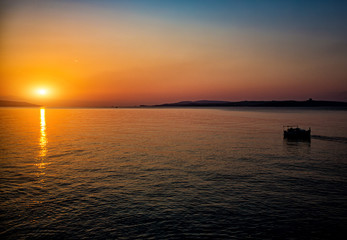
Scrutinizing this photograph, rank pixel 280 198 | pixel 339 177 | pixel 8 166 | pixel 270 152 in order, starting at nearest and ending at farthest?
1. pixel 280 198
2. pixel 339 177
3. pixel 8 166
4. pixel 270 152

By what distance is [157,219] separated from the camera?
768 inches

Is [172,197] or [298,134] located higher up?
[298,134]

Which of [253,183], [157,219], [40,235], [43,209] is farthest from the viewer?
[253,183]

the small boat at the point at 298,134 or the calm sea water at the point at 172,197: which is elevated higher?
the small boat at the point at 298,134

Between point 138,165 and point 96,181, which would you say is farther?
point 138,165

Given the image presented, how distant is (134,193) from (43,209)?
8.48 meters

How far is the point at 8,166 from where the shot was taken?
1433 inches

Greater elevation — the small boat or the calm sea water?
the small boat

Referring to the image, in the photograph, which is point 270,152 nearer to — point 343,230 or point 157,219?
point 343,230

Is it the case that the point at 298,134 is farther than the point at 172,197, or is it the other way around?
the point at 298,134

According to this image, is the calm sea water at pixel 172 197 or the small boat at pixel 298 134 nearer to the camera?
the calm sea water at pixel 172 197

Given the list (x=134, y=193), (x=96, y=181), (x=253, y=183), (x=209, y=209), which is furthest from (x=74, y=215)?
(x=253, y=183)

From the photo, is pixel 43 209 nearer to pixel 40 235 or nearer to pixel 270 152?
pixel 40 235

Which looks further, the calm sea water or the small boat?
the small boat
